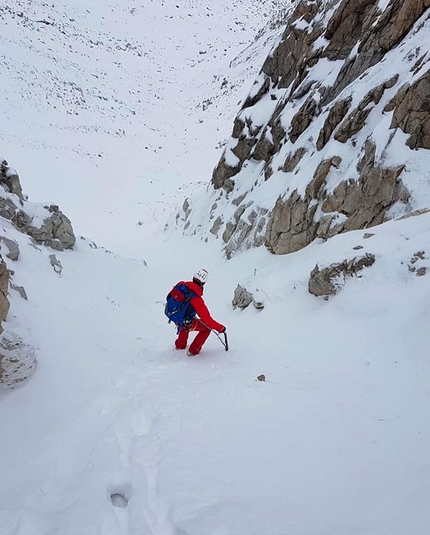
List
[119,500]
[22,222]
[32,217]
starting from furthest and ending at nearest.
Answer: [32,217] → [22,222] → [119,500]

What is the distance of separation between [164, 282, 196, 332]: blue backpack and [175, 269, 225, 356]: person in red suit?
87 millimetres

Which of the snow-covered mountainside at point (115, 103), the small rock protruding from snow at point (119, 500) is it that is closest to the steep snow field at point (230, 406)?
the small rock protruding from snow at point (119, 500)

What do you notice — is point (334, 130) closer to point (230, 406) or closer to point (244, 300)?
point (244, 300)

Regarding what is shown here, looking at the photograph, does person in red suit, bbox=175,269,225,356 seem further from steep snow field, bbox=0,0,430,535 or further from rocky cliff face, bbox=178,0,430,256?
rocky cliff face, bbox=178,0,430,256

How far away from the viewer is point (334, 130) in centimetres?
1261

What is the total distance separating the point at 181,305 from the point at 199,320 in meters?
0.45

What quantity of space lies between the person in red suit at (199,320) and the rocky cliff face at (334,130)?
5.60 m

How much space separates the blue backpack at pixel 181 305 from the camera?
23.1ft

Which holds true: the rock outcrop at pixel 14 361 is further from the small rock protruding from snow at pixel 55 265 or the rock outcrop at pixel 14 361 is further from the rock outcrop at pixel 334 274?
the small rock protruding from snow at pixel 55 265

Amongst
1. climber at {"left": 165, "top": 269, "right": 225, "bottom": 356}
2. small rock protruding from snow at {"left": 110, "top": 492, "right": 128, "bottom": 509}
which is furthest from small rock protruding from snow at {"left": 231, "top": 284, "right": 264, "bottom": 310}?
small rock protruding from snow at {"left": 110, "top": 492, "right": 128, "bottom": 509}

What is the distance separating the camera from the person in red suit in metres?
6.87

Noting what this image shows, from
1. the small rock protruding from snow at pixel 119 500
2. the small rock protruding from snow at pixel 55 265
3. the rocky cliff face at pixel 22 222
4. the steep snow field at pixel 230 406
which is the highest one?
the rocky cliff face at pixel 22 222

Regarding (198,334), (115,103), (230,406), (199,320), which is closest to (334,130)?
(199,320)

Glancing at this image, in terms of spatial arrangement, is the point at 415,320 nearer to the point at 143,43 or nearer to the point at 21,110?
the point at 21,110
